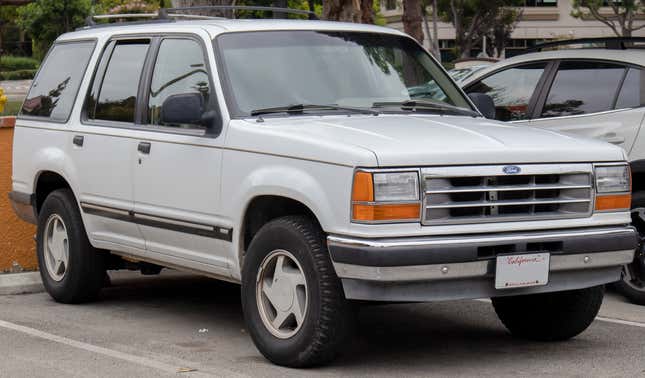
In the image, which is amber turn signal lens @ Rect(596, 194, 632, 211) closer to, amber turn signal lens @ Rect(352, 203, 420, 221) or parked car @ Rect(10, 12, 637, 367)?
parked car @ Rect(10, 12, 637, 367)

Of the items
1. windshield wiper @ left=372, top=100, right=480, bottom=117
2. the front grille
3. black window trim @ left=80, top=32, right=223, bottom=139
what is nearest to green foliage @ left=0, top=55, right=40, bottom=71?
black window trim @ left=80, top=32, right=223, bottom=139

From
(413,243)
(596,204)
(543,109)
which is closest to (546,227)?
(596,204)

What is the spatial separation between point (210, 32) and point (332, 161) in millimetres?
1767

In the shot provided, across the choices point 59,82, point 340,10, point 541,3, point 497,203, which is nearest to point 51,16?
point 541,3

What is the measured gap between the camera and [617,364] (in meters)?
6.91

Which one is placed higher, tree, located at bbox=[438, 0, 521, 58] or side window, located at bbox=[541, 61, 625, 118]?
side window, located at bbox=[541, 61, 625, 118]

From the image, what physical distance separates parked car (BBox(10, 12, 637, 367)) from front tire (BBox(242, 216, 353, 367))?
0.4 inches

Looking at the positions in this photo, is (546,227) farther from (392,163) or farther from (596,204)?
(392,163)

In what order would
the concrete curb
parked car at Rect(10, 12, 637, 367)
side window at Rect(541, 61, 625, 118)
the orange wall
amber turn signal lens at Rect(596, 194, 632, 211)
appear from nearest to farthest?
1. parked car at Rect(10, 12, 637, 367)
2. amber turn signal lens at Rect(596, 194, 632, 211)
3. side window at Rect(541, 61, 625, 118)
4. the concrete curb
5. the orange wall

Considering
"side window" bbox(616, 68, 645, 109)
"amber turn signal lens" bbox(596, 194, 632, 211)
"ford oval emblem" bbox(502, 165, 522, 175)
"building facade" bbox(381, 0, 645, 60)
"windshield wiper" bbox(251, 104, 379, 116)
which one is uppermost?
"windshield wiper" bbox(251, 104, 379, 116)

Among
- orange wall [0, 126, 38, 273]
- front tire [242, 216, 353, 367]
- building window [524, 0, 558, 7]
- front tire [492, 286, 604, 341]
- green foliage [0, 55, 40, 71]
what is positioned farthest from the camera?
building window [524, 0, 558, 7]

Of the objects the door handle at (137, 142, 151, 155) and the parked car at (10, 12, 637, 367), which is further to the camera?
the door handle at (137, 142, 151, 155)

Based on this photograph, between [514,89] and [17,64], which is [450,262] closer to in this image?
[514,89]

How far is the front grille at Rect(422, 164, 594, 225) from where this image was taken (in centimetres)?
635
